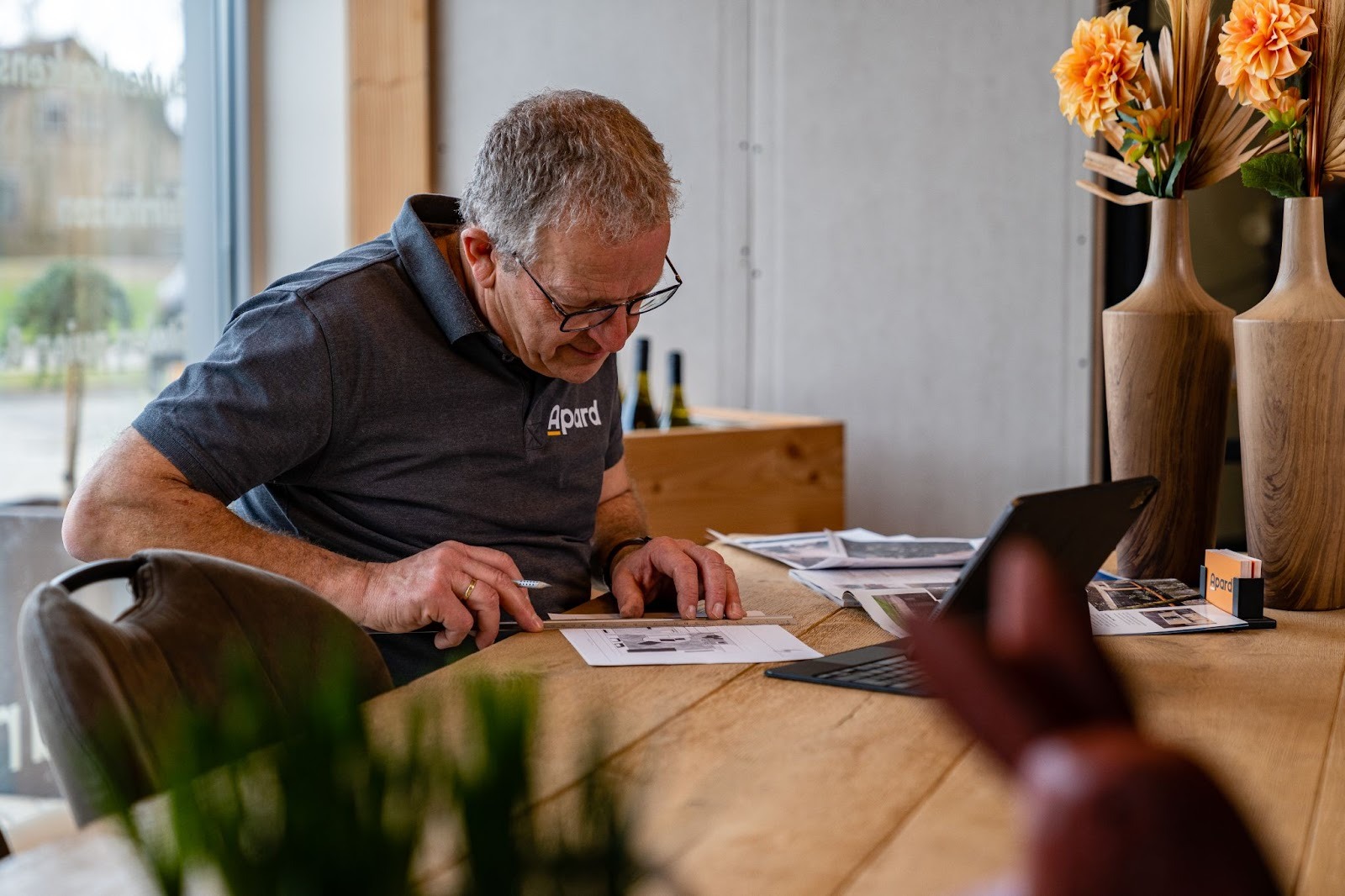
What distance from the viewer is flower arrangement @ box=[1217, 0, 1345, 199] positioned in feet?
5.27

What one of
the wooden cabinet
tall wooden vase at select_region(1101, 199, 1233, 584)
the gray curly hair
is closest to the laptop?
tall wooden vase at select_region(1101, 199, 1233, 584)

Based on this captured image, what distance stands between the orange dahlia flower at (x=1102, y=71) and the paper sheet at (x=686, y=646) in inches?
32.2

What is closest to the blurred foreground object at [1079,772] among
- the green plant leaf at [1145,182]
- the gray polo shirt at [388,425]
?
the gray polo shirt at [388,425]

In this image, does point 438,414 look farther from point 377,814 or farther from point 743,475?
point 377,814

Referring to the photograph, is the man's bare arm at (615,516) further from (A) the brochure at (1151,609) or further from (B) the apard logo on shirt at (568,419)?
(A) the brochure at (1151,609)

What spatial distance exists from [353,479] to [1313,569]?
1216 mm

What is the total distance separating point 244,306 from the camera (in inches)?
65.9

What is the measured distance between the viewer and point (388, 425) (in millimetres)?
1705

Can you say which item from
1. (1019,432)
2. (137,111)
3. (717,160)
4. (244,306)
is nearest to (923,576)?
(244,306)

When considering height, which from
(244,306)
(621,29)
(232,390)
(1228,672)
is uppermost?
(621,29)

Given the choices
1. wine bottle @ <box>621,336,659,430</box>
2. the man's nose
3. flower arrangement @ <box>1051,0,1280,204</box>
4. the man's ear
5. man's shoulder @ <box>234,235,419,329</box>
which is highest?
flower arrangement @ <box>1051,0,1280,204</box>

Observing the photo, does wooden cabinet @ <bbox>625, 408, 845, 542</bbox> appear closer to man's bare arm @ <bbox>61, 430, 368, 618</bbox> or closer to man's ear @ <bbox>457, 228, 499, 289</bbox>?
man's ear @ <bbox>457, 228, 499, 289</bbox>

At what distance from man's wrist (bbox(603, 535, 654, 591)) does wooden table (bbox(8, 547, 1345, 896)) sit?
415 mm

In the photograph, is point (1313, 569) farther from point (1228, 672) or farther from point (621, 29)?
point (621, 29)
